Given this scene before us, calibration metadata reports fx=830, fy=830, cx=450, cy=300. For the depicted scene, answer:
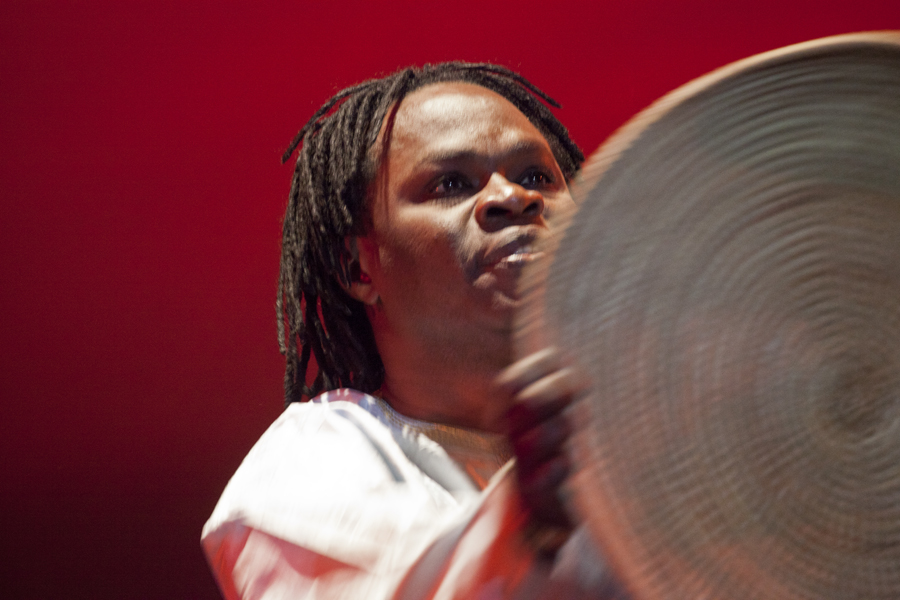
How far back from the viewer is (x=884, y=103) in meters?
0.44

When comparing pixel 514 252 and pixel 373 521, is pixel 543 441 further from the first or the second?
pixel 514 252

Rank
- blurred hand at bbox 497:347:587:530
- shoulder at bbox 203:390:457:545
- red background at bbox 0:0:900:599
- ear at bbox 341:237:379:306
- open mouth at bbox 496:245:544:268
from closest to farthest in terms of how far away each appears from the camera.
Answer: blurred hand at bbox 497:347:587:530
shoulder at bbox 203:390:457:545
open mouth at bbox 496:245:544:268
ear at bbox 341:237:379:306
red background at bbox 0:0:900:599

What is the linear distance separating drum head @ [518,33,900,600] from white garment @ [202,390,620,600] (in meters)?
0.06

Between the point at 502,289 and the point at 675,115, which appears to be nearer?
the point at 675,115

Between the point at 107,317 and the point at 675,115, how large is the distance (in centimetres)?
89

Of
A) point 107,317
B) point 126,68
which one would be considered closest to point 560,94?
point 126,68

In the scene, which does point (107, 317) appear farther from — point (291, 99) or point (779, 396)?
point (779, 396)

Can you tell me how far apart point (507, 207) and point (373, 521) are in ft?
0.98

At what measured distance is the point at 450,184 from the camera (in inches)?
30.1

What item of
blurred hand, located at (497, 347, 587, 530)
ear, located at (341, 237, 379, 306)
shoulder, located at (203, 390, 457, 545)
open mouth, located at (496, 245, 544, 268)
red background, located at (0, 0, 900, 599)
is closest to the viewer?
blurred hand, located at (497, 347, 587, 530)

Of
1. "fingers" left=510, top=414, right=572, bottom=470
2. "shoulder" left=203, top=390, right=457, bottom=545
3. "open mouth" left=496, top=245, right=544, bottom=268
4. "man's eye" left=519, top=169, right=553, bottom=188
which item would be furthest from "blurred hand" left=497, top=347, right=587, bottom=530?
"man's eye" left=519, top=169, right=553, bottom=188

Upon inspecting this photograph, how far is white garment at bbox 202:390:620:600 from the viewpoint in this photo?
434 mm

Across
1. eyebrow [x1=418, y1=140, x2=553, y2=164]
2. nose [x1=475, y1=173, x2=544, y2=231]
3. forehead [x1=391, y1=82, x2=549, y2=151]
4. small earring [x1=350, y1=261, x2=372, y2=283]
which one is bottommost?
small earring [x1=350, y1=261, x2=372, y2=283]

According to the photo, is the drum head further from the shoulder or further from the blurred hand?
the shoulder
